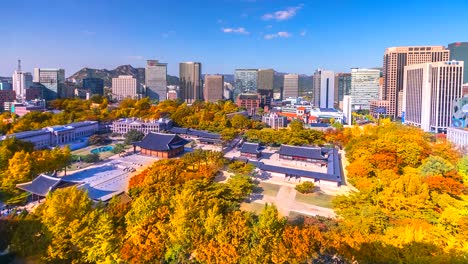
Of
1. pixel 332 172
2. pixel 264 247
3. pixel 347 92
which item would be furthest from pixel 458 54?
pixel 264 247

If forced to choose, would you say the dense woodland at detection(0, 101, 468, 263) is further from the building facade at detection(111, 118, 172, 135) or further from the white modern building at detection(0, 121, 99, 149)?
the building facade at detection(111, 118, 172, 135)

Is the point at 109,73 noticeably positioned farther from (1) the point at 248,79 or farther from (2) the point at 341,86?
(2) the point at 341,86

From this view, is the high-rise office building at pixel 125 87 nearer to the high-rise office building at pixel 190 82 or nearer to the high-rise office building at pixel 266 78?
the high-rise office building at pixel 190 82

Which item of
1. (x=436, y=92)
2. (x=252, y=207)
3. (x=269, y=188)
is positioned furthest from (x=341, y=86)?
(x=252, y=207)

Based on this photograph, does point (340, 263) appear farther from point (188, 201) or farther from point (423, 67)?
point (423, 67)


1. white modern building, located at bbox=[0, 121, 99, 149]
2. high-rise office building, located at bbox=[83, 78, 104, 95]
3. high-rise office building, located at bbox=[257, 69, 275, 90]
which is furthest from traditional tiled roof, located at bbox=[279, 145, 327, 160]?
high-rise office building, located at bbox=[83, 78, 104, 95]
